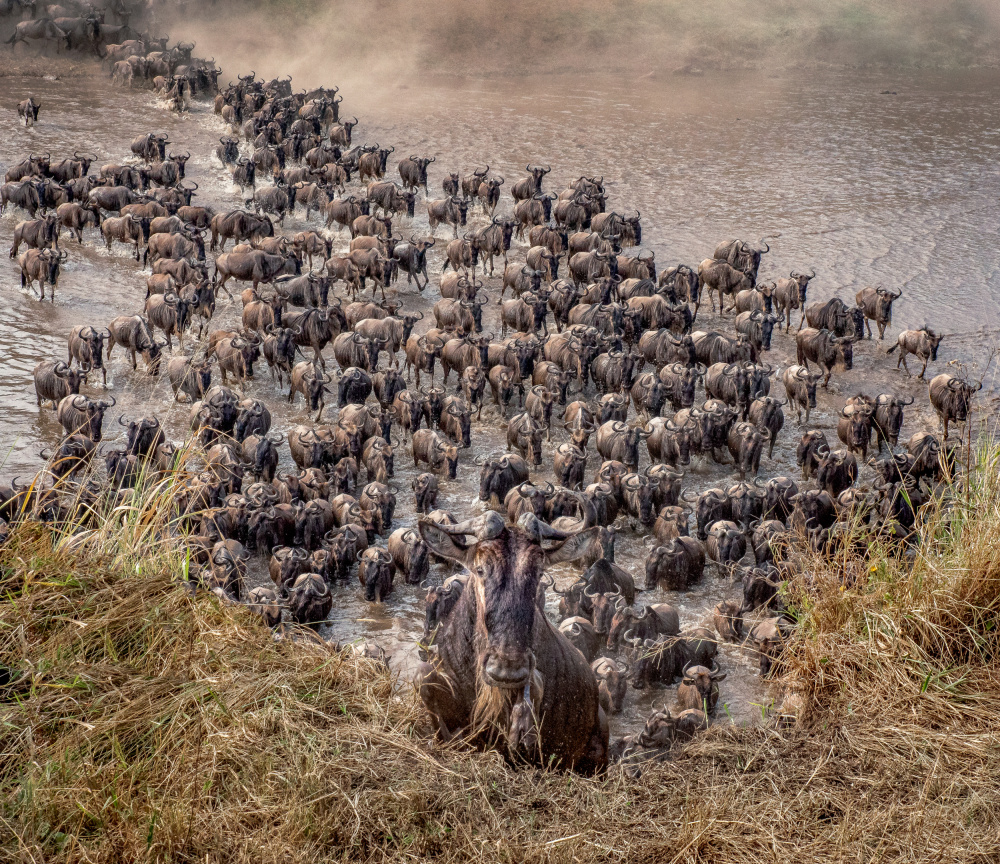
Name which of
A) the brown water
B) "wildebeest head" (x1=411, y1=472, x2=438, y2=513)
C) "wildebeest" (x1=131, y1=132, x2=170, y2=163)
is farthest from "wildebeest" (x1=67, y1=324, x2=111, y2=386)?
"wildebeest" (x1=131, y1=132, x2=170, y2=163)

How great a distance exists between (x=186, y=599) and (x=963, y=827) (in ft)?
12.9

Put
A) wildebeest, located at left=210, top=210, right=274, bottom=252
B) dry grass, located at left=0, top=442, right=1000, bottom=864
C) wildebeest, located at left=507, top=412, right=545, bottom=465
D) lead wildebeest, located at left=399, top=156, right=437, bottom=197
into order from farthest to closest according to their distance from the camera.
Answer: lead wildebeest, located at left=399, top=156, right=437, bottom=197, wildebeest, located at left=210, top=210, right=274, bottom=252, wildebeest, located at left=507, top=412, right=545, bottom=465, dry grass, located at left=0, top=442, right=1000, bottom=864

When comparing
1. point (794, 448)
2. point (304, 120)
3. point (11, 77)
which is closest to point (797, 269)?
point (794, 448)

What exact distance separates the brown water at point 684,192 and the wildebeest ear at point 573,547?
11.6 ft

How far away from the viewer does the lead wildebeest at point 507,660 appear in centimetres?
449

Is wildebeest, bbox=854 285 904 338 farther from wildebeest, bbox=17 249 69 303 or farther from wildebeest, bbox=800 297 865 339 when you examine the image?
wildebeest, bbox=17 249 69 303

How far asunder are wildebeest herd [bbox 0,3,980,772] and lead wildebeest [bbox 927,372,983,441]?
29mm

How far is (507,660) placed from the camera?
4391 millimetres

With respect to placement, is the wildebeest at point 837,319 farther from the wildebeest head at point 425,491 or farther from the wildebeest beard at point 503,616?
the wildebeest beard at point 503,616

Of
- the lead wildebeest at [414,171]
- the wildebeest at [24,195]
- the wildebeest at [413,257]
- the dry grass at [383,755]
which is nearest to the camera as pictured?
the dry grass at [383,755]

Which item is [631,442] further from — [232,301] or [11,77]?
[11,77]

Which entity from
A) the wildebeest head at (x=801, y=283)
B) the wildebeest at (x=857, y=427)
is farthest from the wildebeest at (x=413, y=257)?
the wildebeest at (x=857, y=427)

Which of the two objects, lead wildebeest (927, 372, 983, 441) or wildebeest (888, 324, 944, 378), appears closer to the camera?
lead wildebeest (927, 372, 983, 441)

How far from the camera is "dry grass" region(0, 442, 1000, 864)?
399 centimetres
